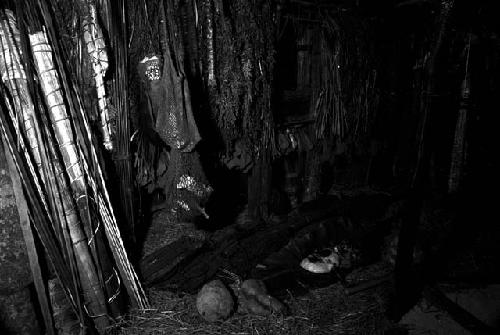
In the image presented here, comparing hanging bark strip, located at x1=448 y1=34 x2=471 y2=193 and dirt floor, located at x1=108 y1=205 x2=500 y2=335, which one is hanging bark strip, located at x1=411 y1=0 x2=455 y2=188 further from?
hanging bark strip, located at x1=448 y1=34 x2=471 y2=193

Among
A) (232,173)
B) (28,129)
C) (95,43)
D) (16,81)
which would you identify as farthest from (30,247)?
(232,173)

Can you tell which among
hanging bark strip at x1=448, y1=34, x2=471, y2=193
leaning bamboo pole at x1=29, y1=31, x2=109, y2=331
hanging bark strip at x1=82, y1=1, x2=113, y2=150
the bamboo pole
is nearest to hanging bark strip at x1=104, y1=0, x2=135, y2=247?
hanging bark strip at x1=82, y1=1, x2=113, y2=150

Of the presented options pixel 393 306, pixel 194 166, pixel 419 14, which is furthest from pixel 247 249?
pixel 419 14

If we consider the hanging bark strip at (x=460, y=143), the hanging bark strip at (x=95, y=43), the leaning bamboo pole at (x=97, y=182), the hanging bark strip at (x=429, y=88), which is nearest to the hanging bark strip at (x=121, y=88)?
the hanging bark strip at (x=95, y=43)

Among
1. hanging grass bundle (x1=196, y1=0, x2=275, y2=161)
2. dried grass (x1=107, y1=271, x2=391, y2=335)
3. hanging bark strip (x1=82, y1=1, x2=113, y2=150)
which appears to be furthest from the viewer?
hanging grass bundle (x1=196, y1=0, x2=275, y2=161)

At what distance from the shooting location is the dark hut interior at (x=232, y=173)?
8.50 ft

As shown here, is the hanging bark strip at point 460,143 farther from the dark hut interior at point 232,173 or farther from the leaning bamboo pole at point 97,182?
the leaning bamboo pole at point 97,182

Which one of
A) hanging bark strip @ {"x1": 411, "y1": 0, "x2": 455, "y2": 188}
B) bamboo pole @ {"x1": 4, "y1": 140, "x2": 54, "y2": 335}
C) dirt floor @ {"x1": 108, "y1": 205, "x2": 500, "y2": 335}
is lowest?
dirt floor @ {"x1": 108, "y1": 205, "x2": 500, "y2": 335}

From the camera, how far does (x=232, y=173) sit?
20.0 feet

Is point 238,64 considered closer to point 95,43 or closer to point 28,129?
point 95,43

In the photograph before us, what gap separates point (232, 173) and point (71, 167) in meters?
3.68

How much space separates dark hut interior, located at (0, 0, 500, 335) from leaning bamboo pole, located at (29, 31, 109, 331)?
0.05 feet

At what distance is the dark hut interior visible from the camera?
259 centimetres

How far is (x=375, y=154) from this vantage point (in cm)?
724
